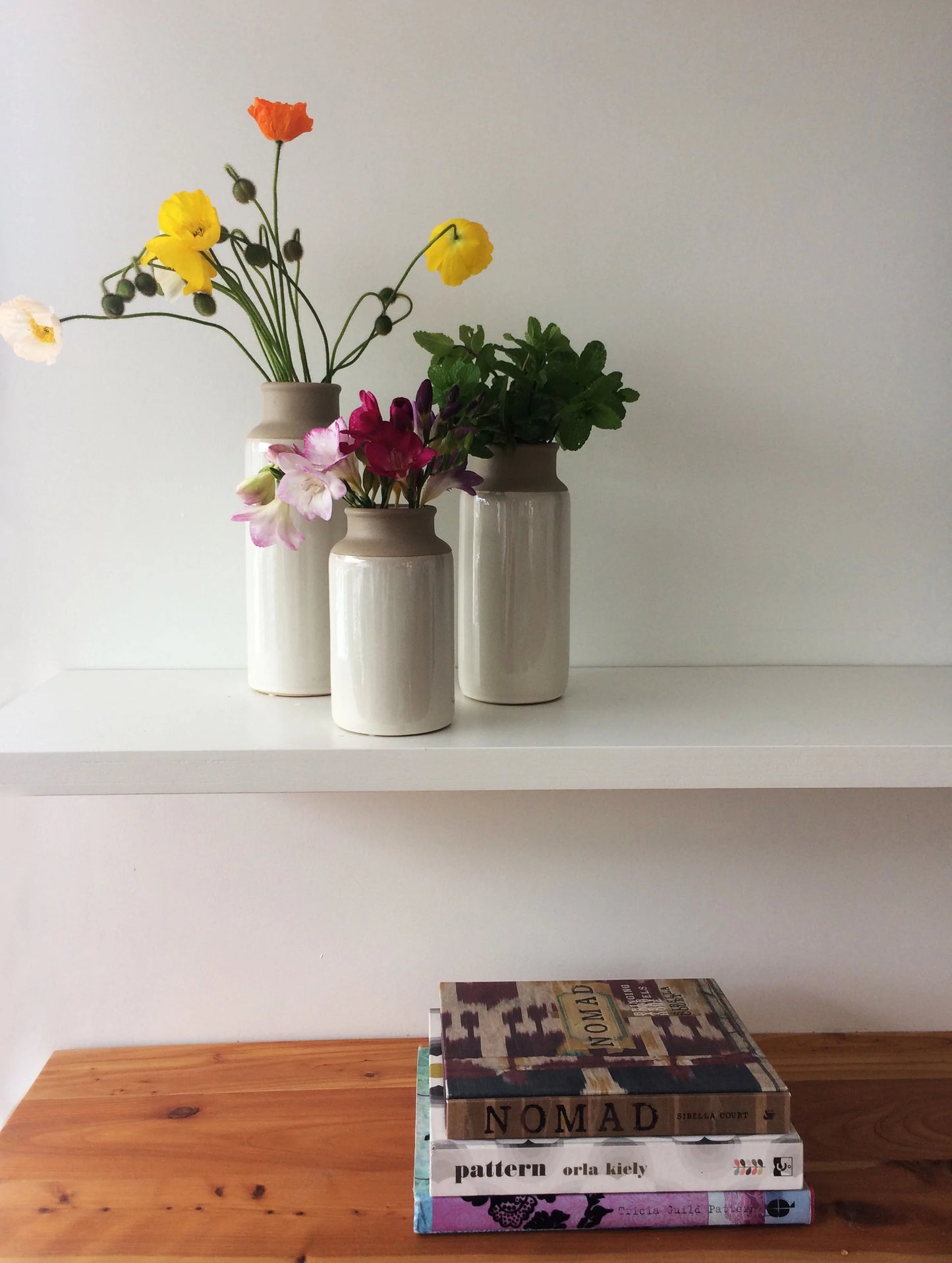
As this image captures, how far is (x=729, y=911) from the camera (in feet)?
3.33

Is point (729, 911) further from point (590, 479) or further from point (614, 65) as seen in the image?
point (614, 65)

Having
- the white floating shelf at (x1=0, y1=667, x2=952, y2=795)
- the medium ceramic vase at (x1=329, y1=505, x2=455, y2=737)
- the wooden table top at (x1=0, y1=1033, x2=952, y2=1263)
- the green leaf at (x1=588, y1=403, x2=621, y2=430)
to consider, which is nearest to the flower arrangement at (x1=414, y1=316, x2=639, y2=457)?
the green leaf at (x1=588, y1=403, x2=621, y2=430)

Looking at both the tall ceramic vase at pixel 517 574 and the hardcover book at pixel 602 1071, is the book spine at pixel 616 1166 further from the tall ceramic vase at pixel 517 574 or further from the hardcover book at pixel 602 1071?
the tall ceramic vase at pixel 517 574

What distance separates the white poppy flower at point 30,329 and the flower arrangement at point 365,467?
0.17m

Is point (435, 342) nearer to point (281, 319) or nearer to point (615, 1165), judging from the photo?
point (281, 319)

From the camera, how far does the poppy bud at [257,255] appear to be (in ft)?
2.54

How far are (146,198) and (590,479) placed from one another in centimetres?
46

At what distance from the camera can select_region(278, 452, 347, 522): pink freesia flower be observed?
27.9 inches

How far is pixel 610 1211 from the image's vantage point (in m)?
0.77

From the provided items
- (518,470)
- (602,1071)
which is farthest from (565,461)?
(602,1071)

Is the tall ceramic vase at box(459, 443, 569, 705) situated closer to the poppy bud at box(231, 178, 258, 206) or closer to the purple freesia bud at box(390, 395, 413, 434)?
the purple freesia bud at box(390, 395, 413, 434)

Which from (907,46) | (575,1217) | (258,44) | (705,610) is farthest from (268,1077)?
(907,46)

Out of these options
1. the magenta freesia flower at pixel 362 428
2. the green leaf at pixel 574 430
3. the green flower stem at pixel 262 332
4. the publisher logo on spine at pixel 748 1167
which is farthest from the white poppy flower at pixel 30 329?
the publisher logo on spine at pixel 748 1167

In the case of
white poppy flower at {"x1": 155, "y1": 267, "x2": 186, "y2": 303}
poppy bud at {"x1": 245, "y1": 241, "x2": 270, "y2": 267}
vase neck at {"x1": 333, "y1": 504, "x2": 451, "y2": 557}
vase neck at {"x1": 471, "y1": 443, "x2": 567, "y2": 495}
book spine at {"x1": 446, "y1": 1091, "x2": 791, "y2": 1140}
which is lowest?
book spine at {"x1": 446, "y1": 1091, "x2": 791, "y2": 1140}
